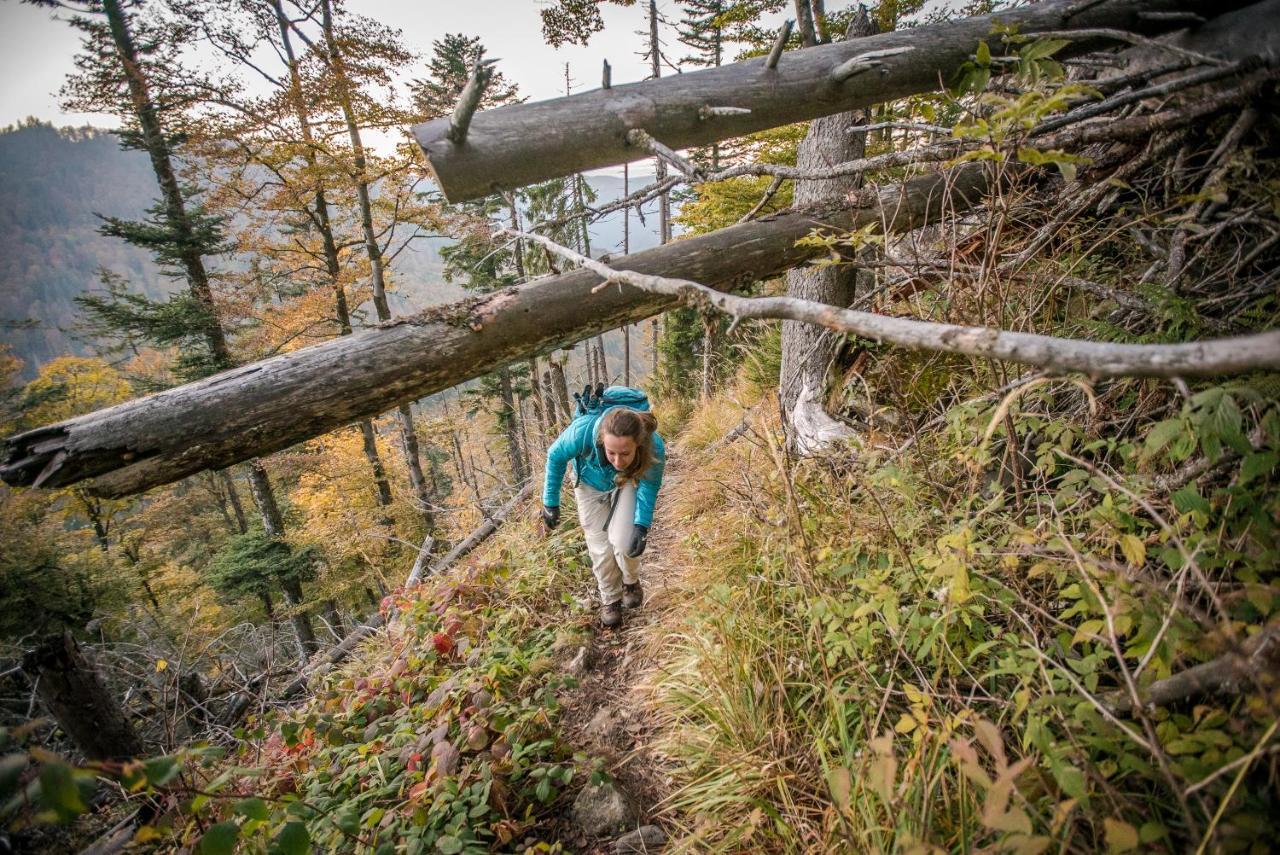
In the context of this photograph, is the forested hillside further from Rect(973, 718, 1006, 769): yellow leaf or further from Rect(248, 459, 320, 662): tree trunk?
Rect(248, 459, 320, 662): tree trunk

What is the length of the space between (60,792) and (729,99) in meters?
3.30

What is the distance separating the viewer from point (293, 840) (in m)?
1.33

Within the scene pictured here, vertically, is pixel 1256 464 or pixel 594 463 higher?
pixel 1256 464

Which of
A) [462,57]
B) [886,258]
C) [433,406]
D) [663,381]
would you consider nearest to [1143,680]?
[886,258]

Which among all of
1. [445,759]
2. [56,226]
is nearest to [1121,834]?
[445,759]

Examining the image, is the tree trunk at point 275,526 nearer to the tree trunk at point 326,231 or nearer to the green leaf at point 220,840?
the tree trunk at point 326,231

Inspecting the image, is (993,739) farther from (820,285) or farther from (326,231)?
(326,231)

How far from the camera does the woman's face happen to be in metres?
3.17

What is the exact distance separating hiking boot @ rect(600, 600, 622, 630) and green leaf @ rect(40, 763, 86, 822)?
2.93 meters

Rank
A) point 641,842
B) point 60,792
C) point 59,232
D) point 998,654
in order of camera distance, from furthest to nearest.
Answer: point 59,232 → point 641,842 → point 998,654 → point 60,792

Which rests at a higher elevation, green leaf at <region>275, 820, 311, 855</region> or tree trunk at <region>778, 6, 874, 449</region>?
tree trunk at <region>778, 6, 874, 449</region>

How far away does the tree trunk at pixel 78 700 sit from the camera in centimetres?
366

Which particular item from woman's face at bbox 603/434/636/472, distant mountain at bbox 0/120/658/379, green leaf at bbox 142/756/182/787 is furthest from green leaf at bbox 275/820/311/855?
distant mountain at bbox 0/120/658/379

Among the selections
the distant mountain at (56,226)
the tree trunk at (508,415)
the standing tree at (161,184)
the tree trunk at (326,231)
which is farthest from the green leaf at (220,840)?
the distant mountain at (56,226)
